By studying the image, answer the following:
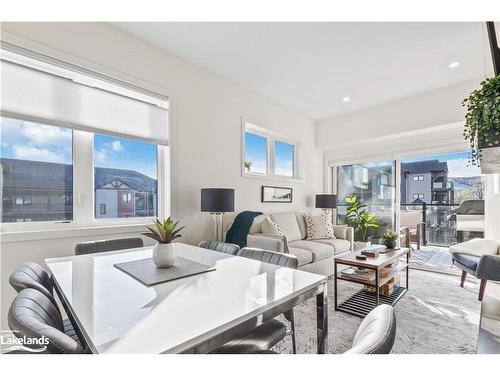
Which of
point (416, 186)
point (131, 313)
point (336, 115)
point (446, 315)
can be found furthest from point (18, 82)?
point (416, 186)

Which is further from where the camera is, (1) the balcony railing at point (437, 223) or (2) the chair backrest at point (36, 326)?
(1) the balcony railing at point (437, 223)

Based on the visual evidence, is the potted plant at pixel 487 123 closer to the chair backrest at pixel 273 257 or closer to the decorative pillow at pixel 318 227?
the chair backrest at pixel 273 257

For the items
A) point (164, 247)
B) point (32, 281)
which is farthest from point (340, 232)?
point (32, 281)

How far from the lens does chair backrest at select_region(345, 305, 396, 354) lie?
580 mm

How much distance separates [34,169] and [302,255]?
2855 mm

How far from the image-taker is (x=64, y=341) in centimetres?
67

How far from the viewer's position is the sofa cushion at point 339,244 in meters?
3.64

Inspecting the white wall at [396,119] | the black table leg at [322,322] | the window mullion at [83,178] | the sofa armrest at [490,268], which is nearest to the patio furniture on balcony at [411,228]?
the white wall at [396,119]

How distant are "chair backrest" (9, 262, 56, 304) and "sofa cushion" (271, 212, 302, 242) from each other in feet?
9.24

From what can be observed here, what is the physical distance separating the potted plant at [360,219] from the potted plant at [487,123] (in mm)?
3191

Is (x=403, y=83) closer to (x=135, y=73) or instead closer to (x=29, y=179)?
(x=135, y=73)

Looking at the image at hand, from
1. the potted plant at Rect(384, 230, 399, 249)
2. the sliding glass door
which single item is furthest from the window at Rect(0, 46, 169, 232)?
the sliding glass door

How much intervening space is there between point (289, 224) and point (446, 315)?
2078mm

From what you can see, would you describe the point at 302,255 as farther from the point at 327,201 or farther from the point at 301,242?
the point at 327,201
